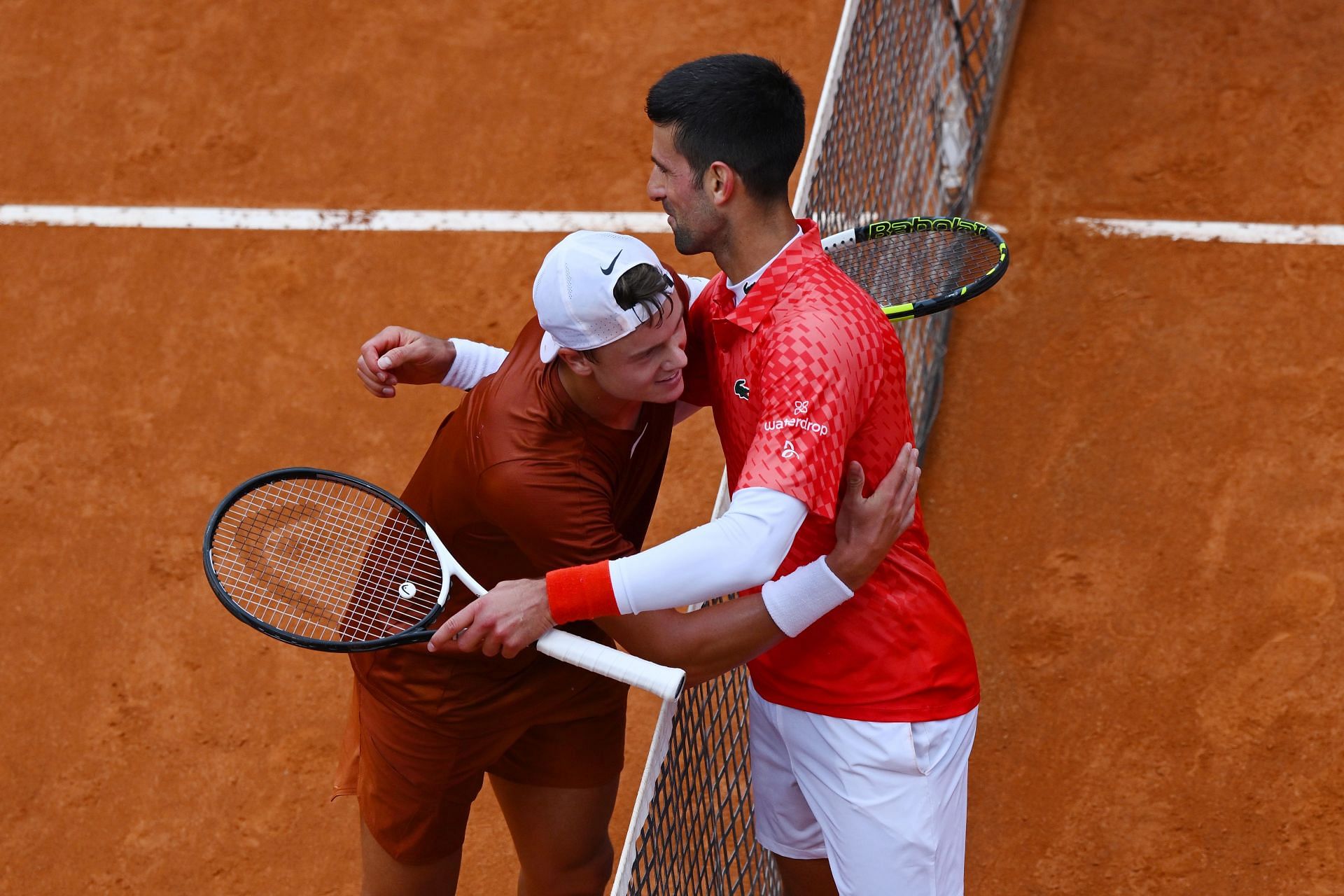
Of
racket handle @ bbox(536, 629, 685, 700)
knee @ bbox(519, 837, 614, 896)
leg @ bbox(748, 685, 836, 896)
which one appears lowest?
knee @ bbox(519, 837, 614, 896)

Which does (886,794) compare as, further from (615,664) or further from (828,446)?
(828,446)

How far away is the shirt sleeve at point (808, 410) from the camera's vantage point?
2.59 m

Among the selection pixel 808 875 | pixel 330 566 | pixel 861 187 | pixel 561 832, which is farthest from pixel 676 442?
pixel 808 875

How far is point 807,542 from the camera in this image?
289 centimetres

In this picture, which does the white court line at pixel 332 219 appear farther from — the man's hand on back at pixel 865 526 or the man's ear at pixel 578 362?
the man's hand on back at pixel 865 526

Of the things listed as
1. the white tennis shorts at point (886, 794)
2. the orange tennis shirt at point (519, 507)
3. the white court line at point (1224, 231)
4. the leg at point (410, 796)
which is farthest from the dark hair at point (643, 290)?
the white court line at point (1224, 231)

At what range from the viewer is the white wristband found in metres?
2.71

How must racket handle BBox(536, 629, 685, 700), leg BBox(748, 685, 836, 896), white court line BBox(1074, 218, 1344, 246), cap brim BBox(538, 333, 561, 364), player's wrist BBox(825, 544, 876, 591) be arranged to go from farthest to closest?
1. white court line BBox(1074, 218, 1344, 246)
2. leg BBox(748, 685, 836, 896)
3. cap brim BBox(538, 333, 561, 364)
4. player's wrist BBox(825, 544, 876, 591)
5. racket handle BBox(536, 629, 685, 700)

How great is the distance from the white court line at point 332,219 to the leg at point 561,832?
295cm

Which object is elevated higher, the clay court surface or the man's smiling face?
the man's smiling face

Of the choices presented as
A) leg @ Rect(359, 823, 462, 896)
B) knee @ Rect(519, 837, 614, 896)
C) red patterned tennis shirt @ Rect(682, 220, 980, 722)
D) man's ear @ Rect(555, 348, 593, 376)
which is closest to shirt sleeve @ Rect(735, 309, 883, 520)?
Answer: red patterned tennis shirt @ Rect(682, 220, 980, 722)

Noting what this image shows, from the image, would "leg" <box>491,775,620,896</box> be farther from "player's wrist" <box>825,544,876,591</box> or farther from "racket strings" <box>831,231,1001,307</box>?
"racket strings" <box>831,231,1001,307</box>

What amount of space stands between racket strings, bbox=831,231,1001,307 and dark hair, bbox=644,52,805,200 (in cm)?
84

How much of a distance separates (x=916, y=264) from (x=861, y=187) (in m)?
1.08
